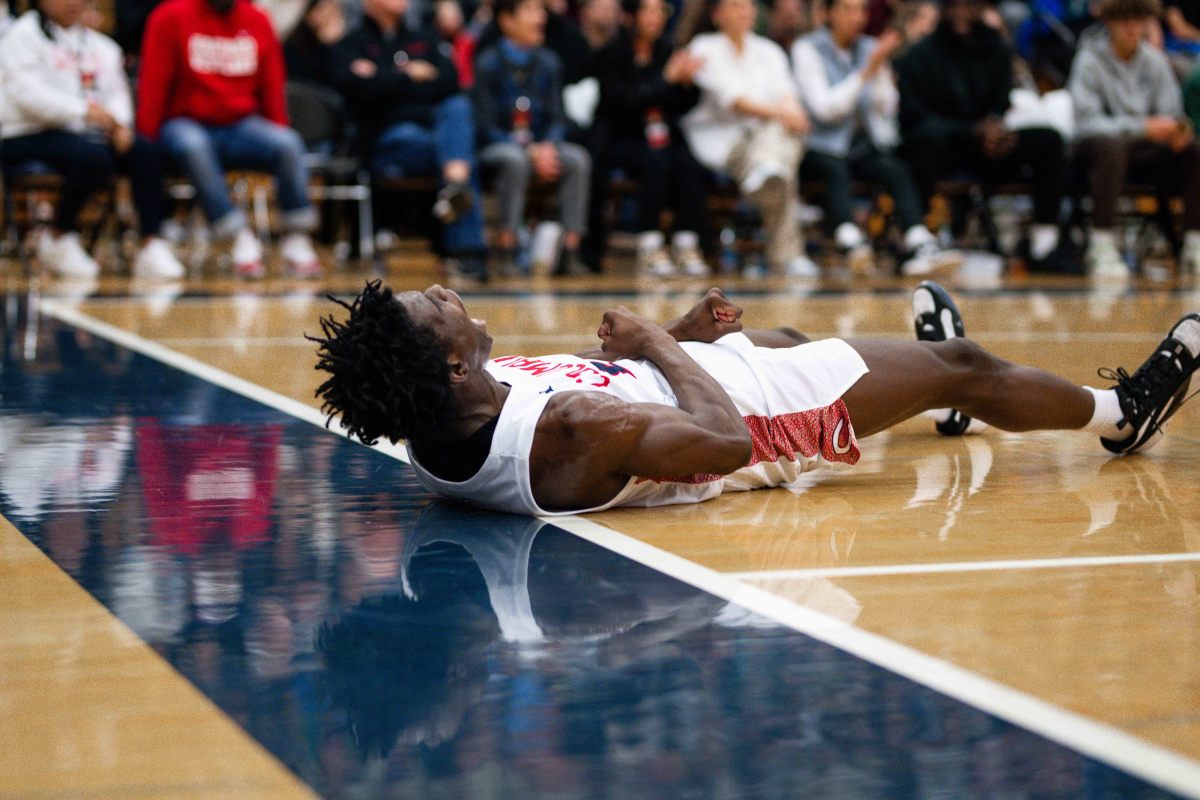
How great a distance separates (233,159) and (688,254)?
2841mm

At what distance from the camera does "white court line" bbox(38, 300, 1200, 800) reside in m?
1.92

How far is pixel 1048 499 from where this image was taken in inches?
142

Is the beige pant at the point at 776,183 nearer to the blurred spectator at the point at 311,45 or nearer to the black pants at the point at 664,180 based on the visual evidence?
the black pants at the point at 664,180

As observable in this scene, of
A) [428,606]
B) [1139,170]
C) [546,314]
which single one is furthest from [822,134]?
[428,606]

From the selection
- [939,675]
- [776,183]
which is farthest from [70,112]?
[939,675]

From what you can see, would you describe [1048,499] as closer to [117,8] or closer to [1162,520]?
[1162,520]

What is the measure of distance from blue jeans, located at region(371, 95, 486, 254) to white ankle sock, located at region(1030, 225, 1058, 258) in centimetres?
369

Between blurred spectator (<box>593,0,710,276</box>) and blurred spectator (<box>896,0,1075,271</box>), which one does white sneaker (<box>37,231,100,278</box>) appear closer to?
blurred spectator (<box>593,0,710,276</box>)

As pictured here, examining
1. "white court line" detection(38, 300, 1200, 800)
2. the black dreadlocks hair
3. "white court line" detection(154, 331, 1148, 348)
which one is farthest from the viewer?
"white court line" detection(154, 331, 1148, 348)

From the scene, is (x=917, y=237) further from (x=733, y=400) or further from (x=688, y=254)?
(x=733, y=400)

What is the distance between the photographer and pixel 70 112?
386 inches

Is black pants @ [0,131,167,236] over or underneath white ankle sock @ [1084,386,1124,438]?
over

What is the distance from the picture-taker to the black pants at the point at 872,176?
36.1 feet

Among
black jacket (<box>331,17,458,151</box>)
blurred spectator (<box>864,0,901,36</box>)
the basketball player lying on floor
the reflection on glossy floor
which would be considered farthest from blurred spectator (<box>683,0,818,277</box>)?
the basketball player lying on floor
